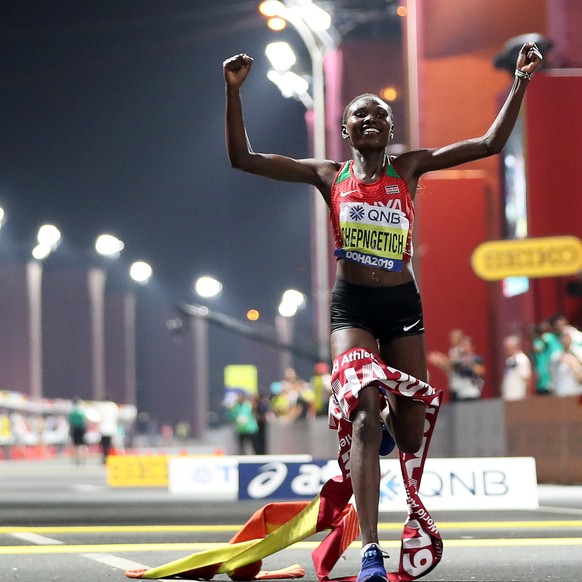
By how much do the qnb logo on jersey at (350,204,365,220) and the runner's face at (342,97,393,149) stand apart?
0.91ft

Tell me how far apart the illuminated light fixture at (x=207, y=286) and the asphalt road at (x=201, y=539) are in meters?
16.2

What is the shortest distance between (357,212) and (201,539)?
4.02 meters

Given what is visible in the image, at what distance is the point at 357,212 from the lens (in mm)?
7062

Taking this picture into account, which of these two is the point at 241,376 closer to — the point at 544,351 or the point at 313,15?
the point at 313,15

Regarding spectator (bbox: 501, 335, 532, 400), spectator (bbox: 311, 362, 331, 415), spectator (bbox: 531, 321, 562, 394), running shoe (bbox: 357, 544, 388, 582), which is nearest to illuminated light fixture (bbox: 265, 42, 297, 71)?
spectator (bbox: 311, 362, 331, 415)

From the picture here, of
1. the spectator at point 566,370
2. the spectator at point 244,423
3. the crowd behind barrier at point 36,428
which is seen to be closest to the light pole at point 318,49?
the spectator at point 244,423

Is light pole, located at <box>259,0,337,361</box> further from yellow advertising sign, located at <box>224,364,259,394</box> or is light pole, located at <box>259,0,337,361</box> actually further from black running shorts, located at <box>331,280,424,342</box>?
yellow advertising sign, located at <box>224,364,259,394</box>

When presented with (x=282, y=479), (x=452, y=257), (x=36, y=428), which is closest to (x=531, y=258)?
(x=282, y=479)

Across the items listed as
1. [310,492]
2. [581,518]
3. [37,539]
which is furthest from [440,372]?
[37,539]

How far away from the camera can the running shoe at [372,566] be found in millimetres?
6227

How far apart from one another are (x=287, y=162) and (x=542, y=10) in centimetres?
2860

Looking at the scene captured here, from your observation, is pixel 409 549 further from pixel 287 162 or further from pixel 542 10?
pixel 542 10

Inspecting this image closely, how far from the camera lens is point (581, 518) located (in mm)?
12383

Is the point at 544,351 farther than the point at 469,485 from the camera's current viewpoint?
Yes
